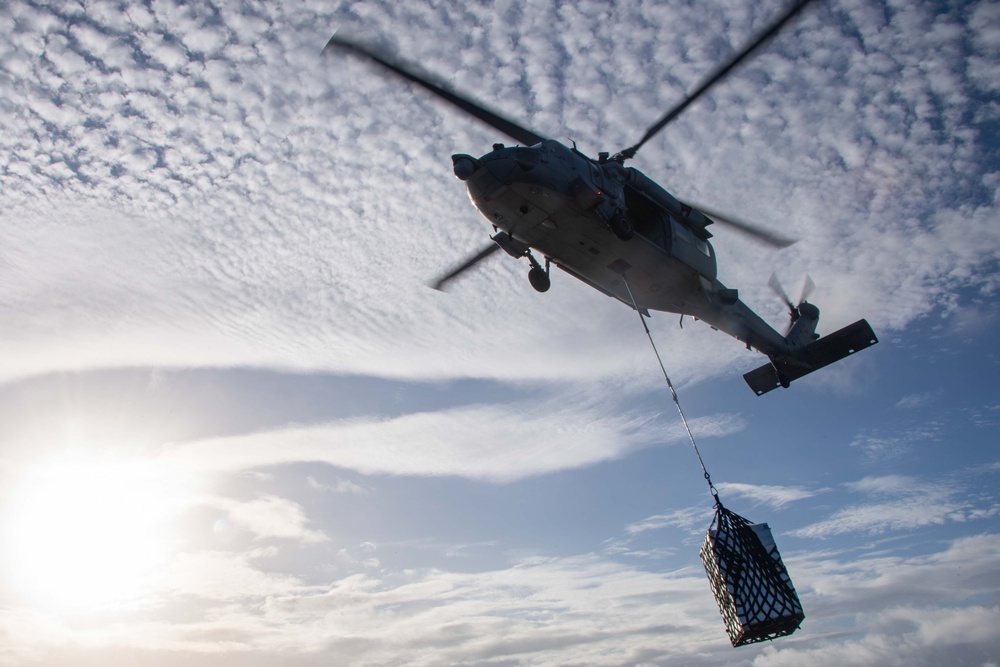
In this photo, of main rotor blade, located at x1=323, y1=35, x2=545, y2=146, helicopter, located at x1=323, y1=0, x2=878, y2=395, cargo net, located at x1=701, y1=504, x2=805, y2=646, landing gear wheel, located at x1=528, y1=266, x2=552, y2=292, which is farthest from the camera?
landing gear wheel, located at x1=528, y1=266, x2=552, y2=292

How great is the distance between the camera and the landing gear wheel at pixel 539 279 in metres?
19.0

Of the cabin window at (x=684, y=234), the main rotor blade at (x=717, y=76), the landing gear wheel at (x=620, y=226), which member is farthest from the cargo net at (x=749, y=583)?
the main rotor blade at (x=717, y=76)

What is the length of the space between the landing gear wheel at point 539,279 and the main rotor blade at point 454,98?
3723mm

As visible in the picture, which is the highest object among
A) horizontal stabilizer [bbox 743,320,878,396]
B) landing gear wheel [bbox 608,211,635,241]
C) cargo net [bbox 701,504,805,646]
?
landing gear wheel [bbox 608,211,635,241]

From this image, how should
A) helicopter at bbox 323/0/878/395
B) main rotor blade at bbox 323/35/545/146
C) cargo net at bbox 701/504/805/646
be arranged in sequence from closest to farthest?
cargo net at bbox 701/504/805/646 < main rotor blade at bbox 323/35/545/146 < helicopter at bbox 323/0/878/395

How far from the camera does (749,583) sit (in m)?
11.5

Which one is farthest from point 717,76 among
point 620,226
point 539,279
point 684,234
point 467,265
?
point 467,265

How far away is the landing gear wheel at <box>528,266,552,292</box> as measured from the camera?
750 inches

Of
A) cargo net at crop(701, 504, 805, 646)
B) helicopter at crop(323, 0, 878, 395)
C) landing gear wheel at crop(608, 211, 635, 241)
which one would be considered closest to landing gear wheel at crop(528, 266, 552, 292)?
helicopter at crop(323, 0, 878, 395)

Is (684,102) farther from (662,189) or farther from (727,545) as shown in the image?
(727,545)

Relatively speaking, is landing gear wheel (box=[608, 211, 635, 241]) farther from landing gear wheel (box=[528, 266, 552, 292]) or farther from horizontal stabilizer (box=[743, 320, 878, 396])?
horizontal stabilizer (box=[743, 320, 878, 396])

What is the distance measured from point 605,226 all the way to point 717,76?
15.3 ft

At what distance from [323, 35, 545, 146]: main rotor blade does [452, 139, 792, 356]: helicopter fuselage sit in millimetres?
649

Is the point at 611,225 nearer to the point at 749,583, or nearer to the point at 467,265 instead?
the point at 467,265
